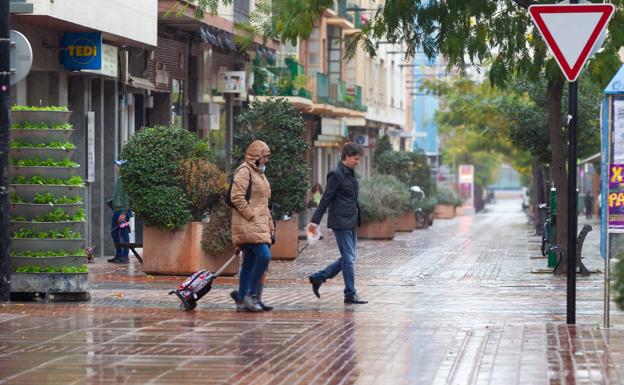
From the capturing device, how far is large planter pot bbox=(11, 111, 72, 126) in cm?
1474

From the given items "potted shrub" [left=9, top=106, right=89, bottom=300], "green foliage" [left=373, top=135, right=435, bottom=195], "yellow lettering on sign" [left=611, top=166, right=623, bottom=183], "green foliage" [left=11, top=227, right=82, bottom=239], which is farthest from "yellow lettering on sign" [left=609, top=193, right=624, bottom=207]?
"green foliage" [left=373, top=135, right=435, bottom=195]

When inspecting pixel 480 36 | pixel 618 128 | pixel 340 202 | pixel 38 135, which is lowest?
pixel 340 202

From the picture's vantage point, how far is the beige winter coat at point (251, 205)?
554 inches

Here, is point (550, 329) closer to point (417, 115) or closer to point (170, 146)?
point (170, 146)

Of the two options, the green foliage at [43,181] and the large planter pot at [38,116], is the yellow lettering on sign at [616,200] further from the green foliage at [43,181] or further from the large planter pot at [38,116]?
the large planter pot at [38,116]

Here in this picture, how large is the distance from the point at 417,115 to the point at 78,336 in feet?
300

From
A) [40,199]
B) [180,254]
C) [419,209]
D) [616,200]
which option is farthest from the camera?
[419,209]

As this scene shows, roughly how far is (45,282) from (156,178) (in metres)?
4.34

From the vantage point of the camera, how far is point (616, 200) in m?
13.8

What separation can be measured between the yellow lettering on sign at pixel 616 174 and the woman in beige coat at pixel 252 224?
3625 millimetres

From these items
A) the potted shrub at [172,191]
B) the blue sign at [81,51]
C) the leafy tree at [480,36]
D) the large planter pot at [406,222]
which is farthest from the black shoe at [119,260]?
the large planter pot at [406,222]

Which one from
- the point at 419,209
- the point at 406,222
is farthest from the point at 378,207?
the point at 419,209

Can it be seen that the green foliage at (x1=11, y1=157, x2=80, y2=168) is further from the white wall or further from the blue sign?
the blue sign

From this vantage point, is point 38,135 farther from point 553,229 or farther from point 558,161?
point 553,229
